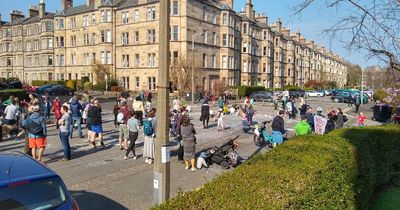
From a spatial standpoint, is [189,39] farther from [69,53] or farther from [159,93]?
[159,93]

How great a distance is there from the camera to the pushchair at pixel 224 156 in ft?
38.6

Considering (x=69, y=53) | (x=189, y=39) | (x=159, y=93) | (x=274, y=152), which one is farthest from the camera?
(x=69, y=53)

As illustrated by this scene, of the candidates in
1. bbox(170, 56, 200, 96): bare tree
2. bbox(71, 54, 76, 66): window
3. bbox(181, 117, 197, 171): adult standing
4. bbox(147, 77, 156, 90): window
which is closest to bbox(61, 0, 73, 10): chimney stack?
bbox(71, 54, 76, 66): window

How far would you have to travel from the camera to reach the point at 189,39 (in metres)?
51.4

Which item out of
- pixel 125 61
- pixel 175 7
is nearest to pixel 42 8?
pixel 125 61

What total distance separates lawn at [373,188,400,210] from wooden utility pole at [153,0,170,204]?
17.7ft

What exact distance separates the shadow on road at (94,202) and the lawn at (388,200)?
20.0ft

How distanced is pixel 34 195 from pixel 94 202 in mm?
3766

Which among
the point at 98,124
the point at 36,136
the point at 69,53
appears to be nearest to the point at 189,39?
the point at 69,53

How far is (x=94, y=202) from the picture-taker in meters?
8.21

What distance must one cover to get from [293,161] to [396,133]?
599cm

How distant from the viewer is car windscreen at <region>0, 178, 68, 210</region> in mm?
4355

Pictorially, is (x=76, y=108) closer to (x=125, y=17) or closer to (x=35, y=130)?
(x=35, y=130)

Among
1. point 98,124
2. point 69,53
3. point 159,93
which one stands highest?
point 69,53
